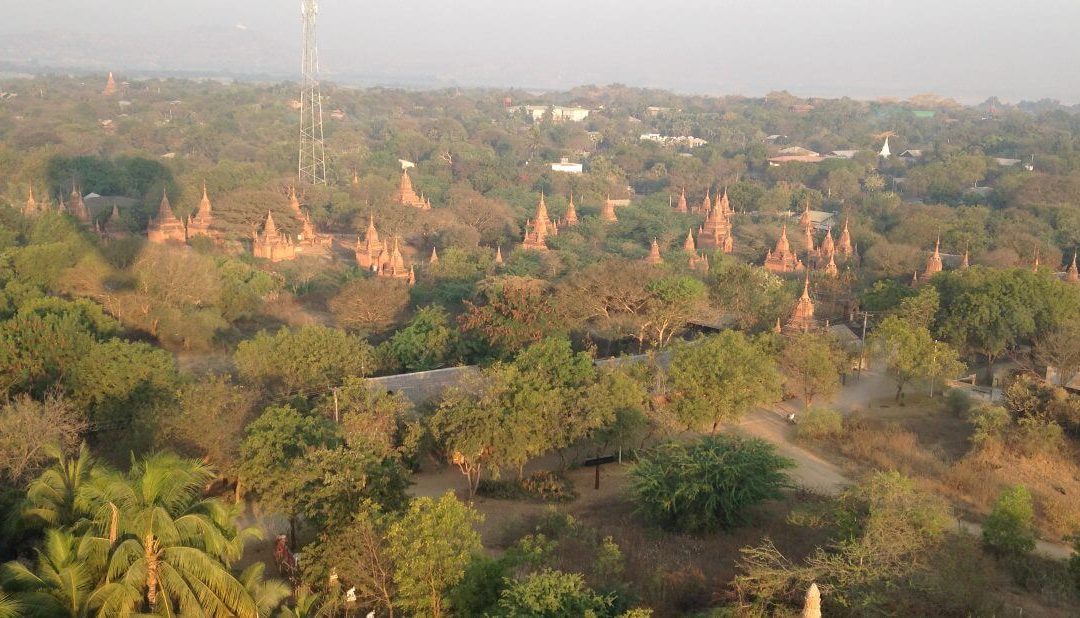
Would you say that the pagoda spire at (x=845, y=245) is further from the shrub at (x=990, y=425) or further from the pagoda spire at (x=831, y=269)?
the shrub at (x=990, y=425)

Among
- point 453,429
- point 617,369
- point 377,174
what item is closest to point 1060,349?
point 617,369

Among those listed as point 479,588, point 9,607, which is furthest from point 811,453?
point 9,607

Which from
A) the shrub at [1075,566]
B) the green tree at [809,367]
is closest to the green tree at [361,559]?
the shrub at [1075,566]

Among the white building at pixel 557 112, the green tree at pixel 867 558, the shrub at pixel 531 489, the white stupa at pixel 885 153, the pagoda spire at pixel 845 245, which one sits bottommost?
the shrub at pixel 531 489

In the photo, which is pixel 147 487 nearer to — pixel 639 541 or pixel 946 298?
pixel 639 541

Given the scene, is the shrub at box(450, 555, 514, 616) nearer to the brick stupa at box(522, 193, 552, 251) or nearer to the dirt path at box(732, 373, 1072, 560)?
the dirt path at box(732, 373, 1072, 560)

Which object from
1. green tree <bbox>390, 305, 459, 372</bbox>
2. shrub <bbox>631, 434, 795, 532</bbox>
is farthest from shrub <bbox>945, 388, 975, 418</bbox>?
green tree <bbox>390, 305, 459, 372</bbox>

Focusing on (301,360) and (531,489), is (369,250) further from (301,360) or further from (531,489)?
(531,489)
